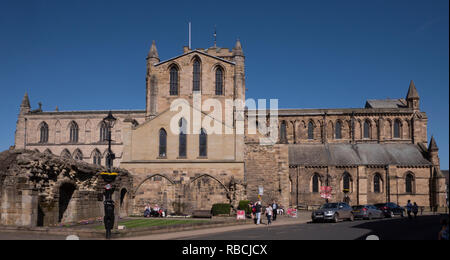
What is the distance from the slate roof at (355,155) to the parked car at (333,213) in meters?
20.1

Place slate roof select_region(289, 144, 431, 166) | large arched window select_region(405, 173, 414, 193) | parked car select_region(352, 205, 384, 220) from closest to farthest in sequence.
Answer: parked car select_region(352, 205, 384, 220) → large arched window select_region(405, 173, 414, 193) → slate roof select_region(289, 144, 431, 166)

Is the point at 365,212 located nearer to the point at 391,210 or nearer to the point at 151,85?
the point at 391,210

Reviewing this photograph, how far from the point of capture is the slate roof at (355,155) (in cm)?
4888

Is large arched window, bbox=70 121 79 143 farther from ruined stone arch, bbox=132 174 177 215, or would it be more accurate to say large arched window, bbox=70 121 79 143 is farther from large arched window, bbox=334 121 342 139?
large arched window, bbox=334 121 342 139

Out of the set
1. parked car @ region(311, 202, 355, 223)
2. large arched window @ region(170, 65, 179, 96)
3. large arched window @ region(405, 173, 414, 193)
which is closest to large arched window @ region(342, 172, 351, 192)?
large arched window @ region(405, 173, 414, 193)

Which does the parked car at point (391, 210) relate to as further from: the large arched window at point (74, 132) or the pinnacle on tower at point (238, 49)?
the large arched window at point (74, 132)

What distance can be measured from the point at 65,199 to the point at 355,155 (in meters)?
37.1

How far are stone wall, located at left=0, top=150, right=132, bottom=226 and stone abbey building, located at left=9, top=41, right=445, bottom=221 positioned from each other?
259 centimetres

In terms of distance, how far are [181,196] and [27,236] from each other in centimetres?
1745

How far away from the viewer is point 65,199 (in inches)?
949

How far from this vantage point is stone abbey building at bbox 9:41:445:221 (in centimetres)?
3416

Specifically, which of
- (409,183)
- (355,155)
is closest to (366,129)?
(355,155)

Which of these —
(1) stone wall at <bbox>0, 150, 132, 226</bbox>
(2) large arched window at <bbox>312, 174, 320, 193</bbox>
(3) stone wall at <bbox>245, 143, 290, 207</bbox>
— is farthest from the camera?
(2) large arched window at <bbox>312, 174, 320, 193</bbox>
